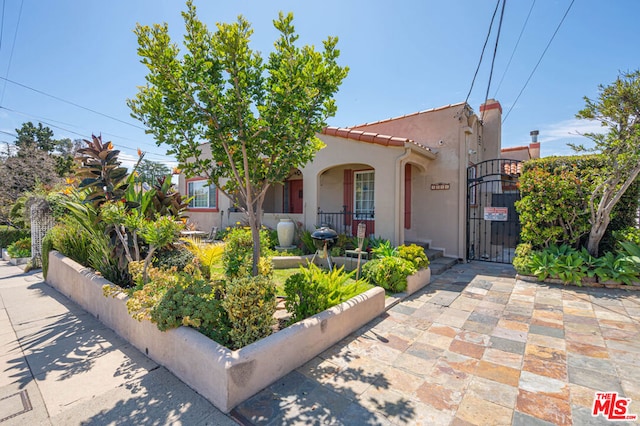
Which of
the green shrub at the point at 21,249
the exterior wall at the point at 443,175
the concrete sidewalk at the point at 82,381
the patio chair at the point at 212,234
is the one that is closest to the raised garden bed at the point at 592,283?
the exterior wall at the point at 443,175

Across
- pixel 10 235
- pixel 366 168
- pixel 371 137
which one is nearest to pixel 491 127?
pixel 366 168

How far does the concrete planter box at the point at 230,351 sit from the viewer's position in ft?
8.45

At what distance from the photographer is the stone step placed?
751cm

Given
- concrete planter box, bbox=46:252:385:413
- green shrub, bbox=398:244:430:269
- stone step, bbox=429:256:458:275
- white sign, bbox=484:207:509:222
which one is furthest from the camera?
white sign, bbox=484:207:509:222

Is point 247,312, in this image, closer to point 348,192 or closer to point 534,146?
point 348,192

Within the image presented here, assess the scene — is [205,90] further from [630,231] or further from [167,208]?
[630,231]

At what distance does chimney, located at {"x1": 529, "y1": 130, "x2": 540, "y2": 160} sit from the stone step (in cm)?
1225

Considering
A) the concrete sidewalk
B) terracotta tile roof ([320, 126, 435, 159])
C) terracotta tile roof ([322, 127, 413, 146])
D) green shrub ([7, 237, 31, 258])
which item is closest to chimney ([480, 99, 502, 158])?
terracotta tile roof ([320, 126, 435, 159])

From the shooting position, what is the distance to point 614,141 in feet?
19.6

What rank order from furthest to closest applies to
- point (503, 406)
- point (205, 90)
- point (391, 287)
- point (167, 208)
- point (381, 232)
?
point (381, 232), point (167, 208), point (391, 287), point (205, 90), point (503, 406)

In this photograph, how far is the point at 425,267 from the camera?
647cm

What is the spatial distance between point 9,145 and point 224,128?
25.5m

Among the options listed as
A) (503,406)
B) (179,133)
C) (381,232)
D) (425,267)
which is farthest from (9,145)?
(503,406)

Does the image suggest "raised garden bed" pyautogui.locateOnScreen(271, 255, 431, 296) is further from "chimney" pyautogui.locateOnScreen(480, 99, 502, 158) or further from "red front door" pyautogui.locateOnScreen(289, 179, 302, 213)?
"chimney" pyautogui.locateOnScreen(480, 99, 502, 158)
